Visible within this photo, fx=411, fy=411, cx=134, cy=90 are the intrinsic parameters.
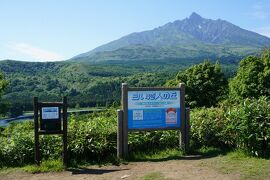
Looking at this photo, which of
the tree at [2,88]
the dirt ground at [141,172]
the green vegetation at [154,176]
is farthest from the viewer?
the tree at [2,88]

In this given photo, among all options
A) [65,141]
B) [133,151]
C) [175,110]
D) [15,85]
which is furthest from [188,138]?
[15,85]

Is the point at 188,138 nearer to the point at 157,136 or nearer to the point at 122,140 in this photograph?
the point at 157,136

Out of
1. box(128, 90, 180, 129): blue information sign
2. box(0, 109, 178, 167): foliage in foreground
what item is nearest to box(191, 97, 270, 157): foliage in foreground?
box(128, 90, 180, 129): blue information sign

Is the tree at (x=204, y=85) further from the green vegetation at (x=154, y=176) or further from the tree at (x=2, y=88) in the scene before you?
the green vegetation at (x=154, y=176)

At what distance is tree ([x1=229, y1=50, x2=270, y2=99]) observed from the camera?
156 ft

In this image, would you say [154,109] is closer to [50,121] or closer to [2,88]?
[50,121]

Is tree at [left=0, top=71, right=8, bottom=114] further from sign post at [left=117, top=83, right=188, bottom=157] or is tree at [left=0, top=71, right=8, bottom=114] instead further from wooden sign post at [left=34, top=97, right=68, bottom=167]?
wooden sign post at [left=34, top=97, right=68, bottom=167]

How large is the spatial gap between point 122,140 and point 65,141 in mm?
1534

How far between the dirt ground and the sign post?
0.99m

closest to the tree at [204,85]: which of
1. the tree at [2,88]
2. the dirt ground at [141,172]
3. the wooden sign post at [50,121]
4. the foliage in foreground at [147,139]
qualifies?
the tree at [2,88]

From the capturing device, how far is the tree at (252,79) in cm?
4763

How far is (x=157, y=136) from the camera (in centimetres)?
1142

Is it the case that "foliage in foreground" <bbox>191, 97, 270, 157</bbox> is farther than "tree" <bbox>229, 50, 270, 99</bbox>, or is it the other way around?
"tree" <bbox>229, 50, 270, 99</bbox>

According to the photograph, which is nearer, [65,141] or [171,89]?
[65,141]
